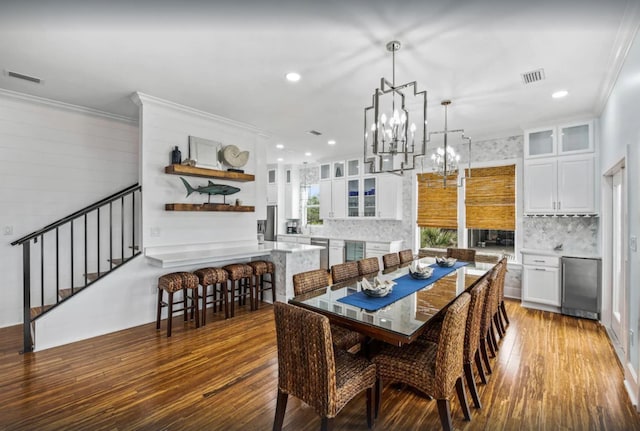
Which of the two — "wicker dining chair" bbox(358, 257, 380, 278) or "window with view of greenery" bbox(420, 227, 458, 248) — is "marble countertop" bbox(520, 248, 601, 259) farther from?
"wicker dining chair" bbox(358, 257, 380, 278)

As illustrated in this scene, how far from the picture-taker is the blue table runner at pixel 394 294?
220 cm

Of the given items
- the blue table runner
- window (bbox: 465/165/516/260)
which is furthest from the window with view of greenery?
the blue table runner

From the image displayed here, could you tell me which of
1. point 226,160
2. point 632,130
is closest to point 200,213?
point 226,160

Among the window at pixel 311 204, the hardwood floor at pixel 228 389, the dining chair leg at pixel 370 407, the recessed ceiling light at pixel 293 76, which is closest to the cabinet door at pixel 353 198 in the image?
the window at pixel 311 204

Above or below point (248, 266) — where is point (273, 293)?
below

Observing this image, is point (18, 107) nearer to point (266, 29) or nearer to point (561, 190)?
point (266, 29)

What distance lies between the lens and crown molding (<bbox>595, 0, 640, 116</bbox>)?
207 cm

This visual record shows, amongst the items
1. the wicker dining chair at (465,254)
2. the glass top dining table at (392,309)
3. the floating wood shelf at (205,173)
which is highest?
the floating wood shelf at (205,173)

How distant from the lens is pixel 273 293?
14.9ft

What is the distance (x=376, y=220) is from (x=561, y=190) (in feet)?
11.3

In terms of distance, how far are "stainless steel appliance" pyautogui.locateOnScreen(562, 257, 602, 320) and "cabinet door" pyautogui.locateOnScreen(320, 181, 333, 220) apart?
4.67m

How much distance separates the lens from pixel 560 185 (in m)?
4.38

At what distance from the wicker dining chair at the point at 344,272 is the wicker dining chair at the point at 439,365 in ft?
3.51

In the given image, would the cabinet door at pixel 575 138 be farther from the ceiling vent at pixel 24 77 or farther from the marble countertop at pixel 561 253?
the ceiling vent at pixel 24 77
